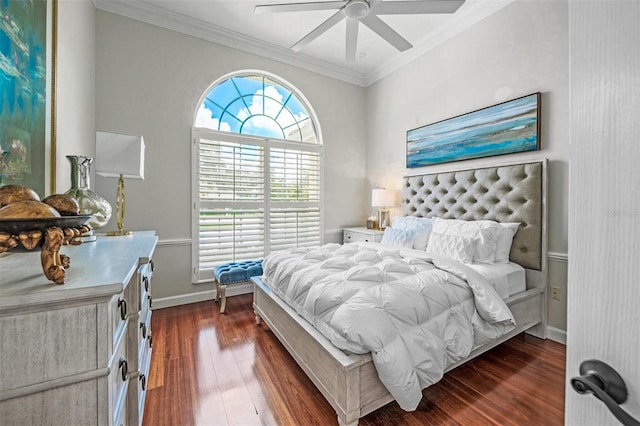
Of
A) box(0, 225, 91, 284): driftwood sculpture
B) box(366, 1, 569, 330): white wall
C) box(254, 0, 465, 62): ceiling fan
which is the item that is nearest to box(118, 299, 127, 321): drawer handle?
box(0, 225, 91, 284): driftwood sculpture

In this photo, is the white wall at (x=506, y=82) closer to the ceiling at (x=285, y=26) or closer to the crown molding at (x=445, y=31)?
A: the crown molding at (x=445, y=31)

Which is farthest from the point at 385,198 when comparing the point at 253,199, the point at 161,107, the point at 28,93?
the point at 28,93

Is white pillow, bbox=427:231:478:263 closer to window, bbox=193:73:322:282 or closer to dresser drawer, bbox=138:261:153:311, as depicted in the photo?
window, bbox=193:73:322:282

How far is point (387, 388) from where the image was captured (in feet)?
4.55

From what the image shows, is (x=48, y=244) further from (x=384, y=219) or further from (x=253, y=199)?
(x=384, y=219)

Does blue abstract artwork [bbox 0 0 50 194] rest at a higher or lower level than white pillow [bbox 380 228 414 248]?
higher

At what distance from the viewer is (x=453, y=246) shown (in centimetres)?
249

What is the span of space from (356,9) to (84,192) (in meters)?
2.31

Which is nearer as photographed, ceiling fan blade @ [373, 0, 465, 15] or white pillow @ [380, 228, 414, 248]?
ceiling fan blade @ [373, 0, 465, 15]

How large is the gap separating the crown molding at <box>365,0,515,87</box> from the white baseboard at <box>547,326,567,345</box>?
307cm

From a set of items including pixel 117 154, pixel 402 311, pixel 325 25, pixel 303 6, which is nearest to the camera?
pixel 402 311

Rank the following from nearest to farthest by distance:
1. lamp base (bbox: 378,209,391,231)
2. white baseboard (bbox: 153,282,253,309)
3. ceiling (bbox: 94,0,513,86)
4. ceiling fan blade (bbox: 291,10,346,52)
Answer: ceiling fan blade (bbox: 291,10,346,52), ceiling (bbox: 94,0,513,86), white baseboard (bbox: 153,282,253,309), lamp base (bbox: 378,209,391,231)

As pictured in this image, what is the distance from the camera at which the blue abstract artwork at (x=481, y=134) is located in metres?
2.51

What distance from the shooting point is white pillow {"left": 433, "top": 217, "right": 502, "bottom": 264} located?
240 centimetres
